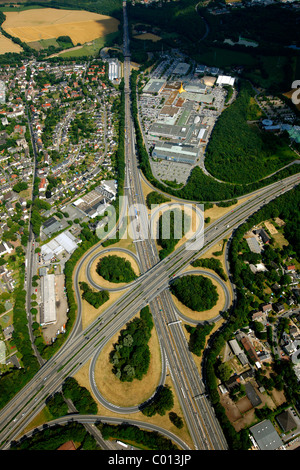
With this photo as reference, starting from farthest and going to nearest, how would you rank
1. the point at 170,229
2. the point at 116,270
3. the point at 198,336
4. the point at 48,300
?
the point at 170,229
the point at 116,270
the point at 48,300
the point at 198,336

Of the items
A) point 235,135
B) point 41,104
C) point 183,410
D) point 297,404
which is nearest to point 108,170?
point 235,135

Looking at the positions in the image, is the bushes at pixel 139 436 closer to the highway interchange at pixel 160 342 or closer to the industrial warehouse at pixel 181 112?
the highway interchange at pixel 160 342

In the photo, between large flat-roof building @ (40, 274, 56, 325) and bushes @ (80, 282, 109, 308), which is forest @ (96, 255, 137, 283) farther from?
large flat-roof building @ (40, 274, 56, 325)

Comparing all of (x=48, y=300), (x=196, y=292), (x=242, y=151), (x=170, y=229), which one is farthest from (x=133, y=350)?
(x=242, y=151)

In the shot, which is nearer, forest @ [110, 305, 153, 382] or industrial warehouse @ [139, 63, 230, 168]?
forest @ [110, 305, 153, 382]

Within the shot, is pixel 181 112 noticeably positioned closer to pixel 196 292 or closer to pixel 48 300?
pixel 196 292

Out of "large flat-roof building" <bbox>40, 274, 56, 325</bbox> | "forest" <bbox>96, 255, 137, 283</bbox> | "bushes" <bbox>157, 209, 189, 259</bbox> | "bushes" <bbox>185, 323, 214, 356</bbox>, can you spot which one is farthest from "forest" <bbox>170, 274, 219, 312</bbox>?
"large flat-roof building" <bbox>40, 274, 56, 325</bbox>

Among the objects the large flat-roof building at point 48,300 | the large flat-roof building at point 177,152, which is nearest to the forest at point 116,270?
the large flat-roof building at point 48,300
